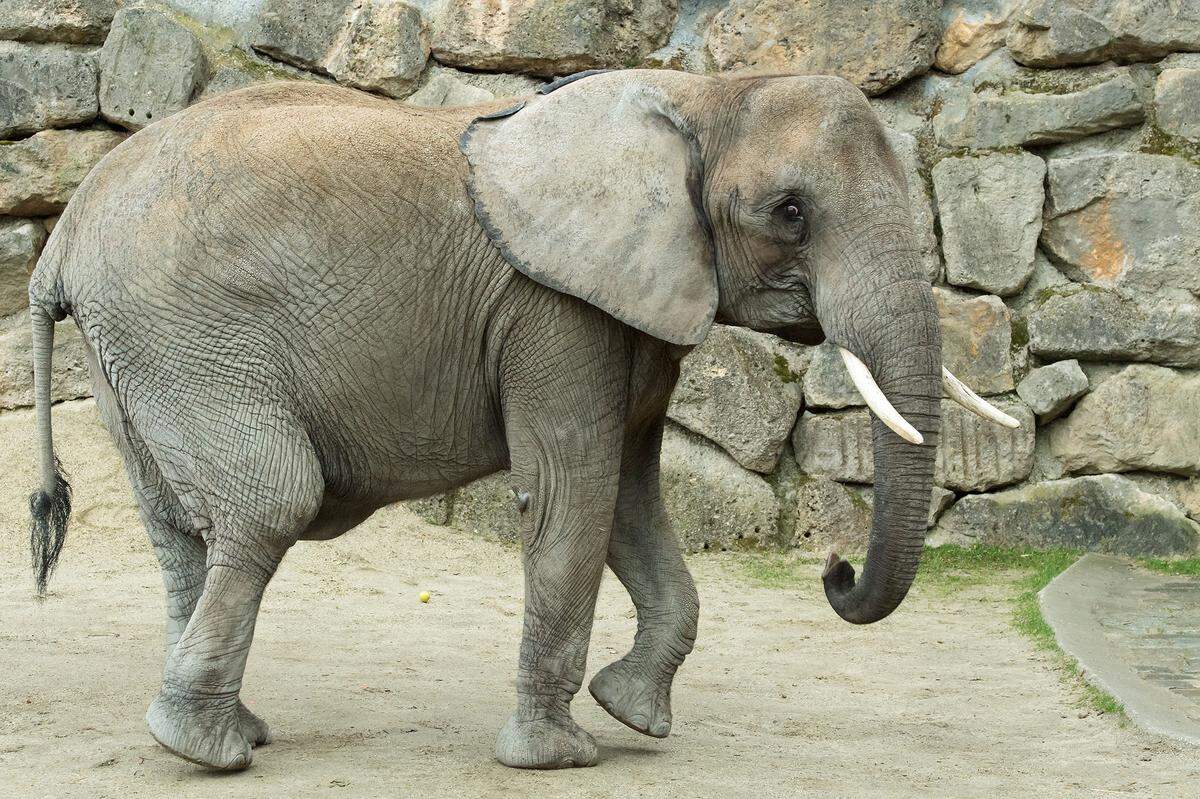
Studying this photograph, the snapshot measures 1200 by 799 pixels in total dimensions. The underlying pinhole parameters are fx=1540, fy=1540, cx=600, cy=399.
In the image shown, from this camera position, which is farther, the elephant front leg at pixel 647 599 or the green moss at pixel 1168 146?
the green moss at pixel 1168 146

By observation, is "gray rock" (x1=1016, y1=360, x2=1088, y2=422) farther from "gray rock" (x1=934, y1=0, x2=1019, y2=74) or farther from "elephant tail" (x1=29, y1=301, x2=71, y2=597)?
"elephant tail" (x1=29, y1=301, x2=71, y2=597)

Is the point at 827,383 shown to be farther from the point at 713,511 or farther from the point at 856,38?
the point at 856,38

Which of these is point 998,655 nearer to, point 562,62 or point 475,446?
point 475,446

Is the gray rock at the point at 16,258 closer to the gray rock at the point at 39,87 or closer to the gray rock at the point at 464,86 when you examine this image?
the gray rock at the point at 39,87

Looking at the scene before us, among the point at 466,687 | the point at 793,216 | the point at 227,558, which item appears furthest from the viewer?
the point at 466,687

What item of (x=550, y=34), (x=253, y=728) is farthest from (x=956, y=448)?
(x=253, y=728)

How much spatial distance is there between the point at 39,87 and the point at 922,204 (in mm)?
5047

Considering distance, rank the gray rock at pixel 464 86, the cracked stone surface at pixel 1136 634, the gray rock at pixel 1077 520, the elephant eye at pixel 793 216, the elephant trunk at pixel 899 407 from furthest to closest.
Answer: the gray rock at pixel 464 86, the gray rock at pixel 1077 520, the cracked stone surface at pixel 1136 634, the elephant eye at pixel 793 216, the elephant trunk at pixel 899 407

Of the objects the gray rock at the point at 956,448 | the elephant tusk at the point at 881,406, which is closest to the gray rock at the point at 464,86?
the gray rock at the point at 956,448

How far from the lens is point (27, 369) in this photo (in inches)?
341

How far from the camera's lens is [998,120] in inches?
338

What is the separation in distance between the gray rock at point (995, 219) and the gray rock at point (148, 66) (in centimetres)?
436

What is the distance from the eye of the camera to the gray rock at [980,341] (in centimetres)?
852

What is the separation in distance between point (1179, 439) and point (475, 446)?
503 centimetres
